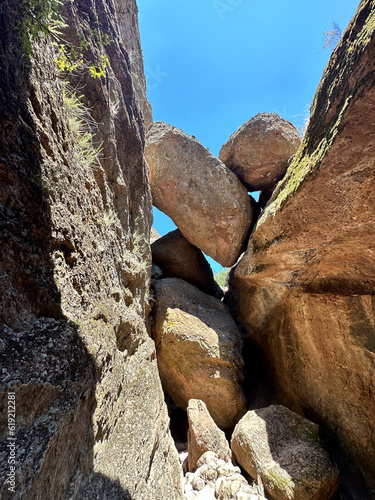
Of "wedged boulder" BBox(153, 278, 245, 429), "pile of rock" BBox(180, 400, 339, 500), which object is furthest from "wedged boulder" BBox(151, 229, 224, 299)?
"pile of rock" BBox(180, 400, 339, 500)

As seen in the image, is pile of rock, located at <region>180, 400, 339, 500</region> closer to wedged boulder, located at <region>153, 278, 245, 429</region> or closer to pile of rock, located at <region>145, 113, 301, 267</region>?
wedged boulder, located at <region>153, 278, 245, 429</region>

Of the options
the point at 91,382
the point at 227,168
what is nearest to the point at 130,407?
the point at 91,382

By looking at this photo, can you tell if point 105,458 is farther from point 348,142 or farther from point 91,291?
point 348,142

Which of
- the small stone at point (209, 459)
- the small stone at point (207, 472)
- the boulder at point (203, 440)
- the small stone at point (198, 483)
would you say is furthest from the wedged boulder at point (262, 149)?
the small stone at point (198, 483)

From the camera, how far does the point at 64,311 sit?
201cm

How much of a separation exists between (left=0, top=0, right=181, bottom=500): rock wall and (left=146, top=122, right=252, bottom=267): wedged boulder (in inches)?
186

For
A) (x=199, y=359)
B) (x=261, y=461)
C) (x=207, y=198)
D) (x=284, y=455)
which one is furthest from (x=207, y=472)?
(x=207, y=198)

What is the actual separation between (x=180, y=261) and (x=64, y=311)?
773cm

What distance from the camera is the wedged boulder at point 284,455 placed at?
3.64m

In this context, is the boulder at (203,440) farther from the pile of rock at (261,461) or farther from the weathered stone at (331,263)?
the weathered stone at (331,263)

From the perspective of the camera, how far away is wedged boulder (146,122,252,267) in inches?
316

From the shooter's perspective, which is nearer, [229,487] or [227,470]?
[229,487]

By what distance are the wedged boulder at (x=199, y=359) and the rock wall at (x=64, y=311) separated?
8.41ft

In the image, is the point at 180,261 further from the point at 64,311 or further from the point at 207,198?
the point at 64,311
